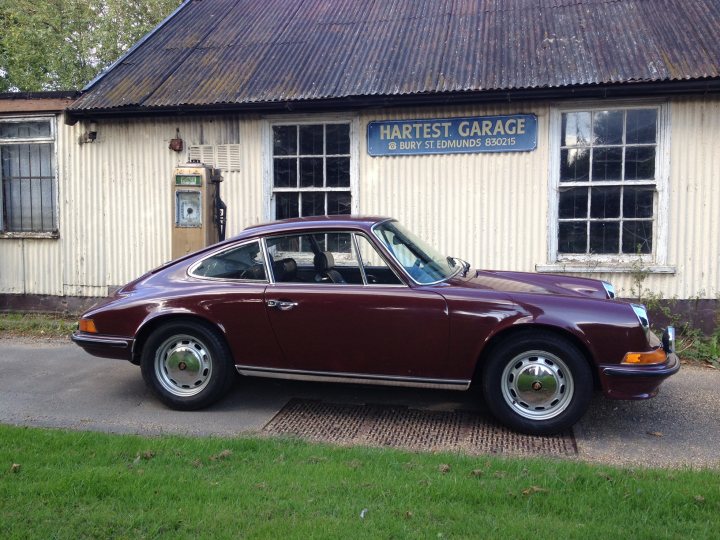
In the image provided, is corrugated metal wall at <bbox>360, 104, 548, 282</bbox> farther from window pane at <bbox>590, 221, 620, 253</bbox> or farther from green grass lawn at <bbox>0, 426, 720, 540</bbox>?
green grass lawn at <bbox>0, 426, 720, 540</bbox>

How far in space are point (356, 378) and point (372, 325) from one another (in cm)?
45

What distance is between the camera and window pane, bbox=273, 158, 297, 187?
28.8ft

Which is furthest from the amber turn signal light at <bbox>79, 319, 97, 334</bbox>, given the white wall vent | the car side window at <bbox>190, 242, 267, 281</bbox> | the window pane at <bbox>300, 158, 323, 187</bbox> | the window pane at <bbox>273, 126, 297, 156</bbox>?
the window pane at <bbox>273, 126, 297, 156</bbox>

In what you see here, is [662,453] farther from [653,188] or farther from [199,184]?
[199,184]

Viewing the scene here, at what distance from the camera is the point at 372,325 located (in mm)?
4836

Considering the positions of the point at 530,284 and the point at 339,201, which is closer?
the point at 530,284

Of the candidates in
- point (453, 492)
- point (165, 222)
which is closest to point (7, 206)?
point (165, 222)

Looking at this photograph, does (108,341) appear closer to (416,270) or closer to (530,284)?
(416,270)

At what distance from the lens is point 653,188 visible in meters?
7.67

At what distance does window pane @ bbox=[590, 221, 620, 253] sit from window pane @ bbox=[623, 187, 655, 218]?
21 centimetres

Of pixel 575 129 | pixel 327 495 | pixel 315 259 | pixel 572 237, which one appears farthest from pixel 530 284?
pixel 575 129

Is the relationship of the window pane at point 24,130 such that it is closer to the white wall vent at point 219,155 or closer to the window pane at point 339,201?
the white wall vent at point 219,155

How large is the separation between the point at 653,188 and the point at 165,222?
251 inches

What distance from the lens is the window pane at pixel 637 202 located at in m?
7.71
